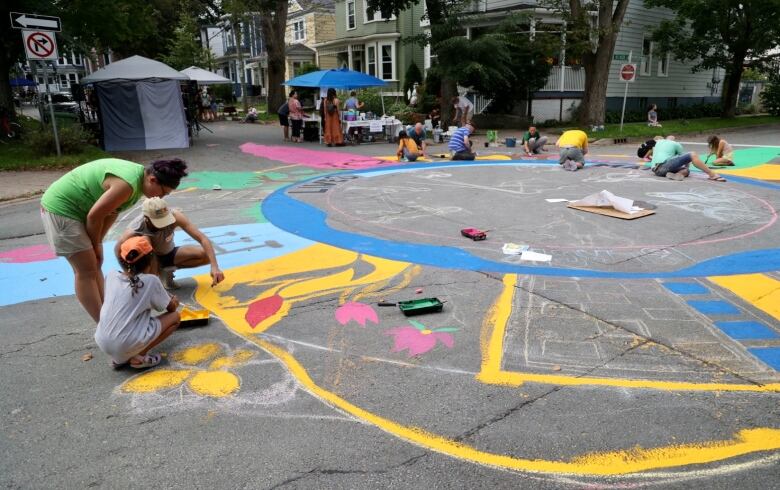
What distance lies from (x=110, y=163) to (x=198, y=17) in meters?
45.8

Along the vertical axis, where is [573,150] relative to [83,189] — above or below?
below

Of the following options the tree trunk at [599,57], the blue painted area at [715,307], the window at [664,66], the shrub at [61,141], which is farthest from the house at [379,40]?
the blue painted area at [715,307]

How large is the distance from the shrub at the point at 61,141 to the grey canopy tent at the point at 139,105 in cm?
191

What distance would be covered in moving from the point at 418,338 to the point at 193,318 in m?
1.80

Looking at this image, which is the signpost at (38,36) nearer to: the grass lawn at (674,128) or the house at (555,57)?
the house at (555,57)

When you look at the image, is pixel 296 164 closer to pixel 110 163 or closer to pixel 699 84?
pixel 110 163

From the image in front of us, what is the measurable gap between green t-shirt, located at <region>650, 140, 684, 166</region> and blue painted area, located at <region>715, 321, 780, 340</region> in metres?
8.00

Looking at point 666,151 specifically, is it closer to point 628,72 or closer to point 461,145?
point 461,145

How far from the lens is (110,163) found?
12.5 ft

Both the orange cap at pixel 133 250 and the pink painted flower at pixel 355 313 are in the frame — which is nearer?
the orange cap at pixel 133 250

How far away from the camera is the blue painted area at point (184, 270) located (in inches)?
210

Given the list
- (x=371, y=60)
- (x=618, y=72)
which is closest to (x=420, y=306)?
(x=618, y=72)

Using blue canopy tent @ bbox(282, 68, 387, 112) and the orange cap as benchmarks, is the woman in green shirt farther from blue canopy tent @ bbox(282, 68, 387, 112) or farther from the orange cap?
blue canopy tent @ bbox(282, 68, 387, 112)

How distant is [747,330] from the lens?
4.07 meters
